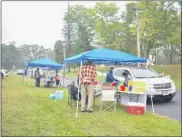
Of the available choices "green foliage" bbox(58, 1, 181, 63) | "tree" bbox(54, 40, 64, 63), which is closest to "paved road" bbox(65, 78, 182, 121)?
"green foliage" bbox(58, 1, 181, 63)

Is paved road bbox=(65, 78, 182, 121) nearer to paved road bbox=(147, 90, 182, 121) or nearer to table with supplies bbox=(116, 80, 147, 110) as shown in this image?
paved road bbox=(147, 90, 182, 121)

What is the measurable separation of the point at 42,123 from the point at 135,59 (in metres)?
4.64

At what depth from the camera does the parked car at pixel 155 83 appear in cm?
1231

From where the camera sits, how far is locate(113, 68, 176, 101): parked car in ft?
40.4

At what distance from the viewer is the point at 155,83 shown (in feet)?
40.7

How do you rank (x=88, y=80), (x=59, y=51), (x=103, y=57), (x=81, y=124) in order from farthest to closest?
1. (x=59, y=51)
2. (x=103, y=57)
3. (x=88, y=80)
4. (x=81, y=124)

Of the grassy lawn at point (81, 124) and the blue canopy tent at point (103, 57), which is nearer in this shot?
the grassy lawn at point (81, 124)

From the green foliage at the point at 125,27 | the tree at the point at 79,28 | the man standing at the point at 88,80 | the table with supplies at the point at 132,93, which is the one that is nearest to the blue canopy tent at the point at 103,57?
the man standing at the point at 88,80

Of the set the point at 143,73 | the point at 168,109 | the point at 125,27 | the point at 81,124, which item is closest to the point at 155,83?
the point at 143,73

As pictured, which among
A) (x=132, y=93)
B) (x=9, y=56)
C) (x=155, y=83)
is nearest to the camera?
(x=132, y=93)

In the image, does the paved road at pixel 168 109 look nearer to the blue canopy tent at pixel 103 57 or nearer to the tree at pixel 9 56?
the blue canopy tent at pixel 103 57

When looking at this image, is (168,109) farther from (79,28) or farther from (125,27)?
(79,28)

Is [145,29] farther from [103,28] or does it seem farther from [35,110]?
[35,110]

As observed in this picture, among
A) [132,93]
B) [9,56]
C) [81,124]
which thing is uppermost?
[9,56]
